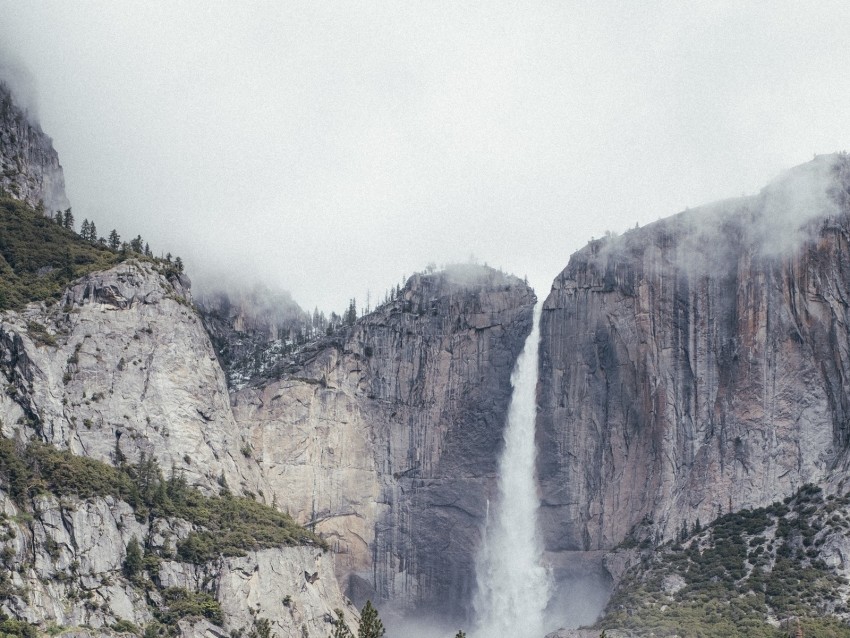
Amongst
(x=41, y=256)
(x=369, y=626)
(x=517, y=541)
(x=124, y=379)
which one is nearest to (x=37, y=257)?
(x=41, y=256)

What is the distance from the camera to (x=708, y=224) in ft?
525

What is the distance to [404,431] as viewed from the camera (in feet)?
569

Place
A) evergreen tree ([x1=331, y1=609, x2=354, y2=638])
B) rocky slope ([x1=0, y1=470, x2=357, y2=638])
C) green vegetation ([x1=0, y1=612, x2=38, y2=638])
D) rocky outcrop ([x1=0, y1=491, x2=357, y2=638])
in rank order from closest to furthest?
1. green vegetation ([x1=0, y1=612, x2=38, y2=638])
2. rocky outcrop ([x1=0, y1=491, x2=357, y2=638])
3. rocky slope ([x1=0, y1=470, x2=357, y2=638])
4. evergreen tree ([x1=331, y1=609, x2=354, y2=638])

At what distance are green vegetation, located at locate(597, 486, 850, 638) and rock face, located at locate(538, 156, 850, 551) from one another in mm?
3762

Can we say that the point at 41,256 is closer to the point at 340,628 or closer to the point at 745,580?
the point at 340,628

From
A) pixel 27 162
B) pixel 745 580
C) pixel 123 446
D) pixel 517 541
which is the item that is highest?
pixel 27 162

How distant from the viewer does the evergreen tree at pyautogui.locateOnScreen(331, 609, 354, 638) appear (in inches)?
4996

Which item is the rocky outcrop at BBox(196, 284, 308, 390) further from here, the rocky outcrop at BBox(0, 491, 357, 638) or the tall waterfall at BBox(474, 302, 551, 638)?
the rocky outcrop at BBox(0, 491, 357, 638)

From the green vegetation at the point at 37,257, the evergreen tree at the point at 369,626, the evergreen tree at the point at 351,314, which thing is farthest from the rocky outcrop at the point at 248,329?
the evergreen tree at the point at 369,626

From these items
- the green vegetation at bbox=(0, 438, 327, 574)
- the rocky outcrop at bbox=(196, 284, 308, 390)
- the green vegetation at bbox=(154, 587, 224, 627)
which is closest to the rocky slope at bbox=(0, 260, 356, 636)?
the green vegetation at bbox=(154, 587, 224, 627)

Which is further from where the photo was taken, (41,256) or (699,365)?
(699,365)

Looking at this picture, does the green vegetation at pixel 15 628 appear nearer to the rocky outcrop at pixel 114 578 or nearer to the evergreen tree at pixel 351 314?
the rocky outcrop at pixel 114 578

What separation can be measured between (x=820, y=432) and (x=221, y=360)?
255 ft

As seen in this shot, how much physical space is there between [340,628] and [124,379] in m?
34.9
